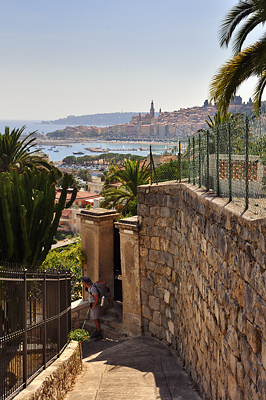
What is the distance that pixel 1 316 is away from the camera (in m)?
4.23

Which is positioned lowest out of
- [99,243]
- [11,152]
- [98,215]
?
[99,243]

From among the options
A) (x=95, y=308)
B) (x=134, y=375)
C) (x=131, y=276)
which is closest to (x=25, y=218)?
(x=131, y=276)

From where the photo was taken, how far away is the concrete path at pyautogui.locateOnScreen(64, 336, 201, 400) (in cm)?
635

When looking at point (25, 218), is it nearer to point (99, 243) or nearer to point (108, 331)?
point (99, 243)

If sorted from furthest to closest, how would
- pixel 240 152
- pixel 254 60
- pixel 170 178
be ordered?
pixel 170 178, pixel 254 60, pixel 240 152

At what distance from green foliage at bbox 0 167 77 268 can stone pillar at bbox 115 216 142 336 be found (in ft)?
5.60

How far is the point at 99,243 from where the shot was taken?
36.7 ft

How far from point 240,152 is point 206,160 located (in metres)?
2.01

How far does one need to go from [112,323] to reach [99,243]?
2.05m

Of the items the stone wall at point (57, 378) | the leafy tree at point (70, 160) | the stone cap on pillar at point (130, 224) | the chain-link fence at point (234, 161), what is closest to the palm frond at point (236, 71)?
the chain-link fence at point (234, 161)

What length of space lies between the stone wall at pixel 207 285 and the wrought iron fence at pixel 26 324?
212 centimetres

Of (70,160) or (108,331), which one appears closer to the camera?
(108,331)

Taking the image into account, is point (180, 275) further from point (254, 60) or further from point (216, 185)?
point (254, 60)

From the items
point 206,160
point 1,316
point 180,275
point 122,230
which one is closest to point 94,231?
point 122,230
